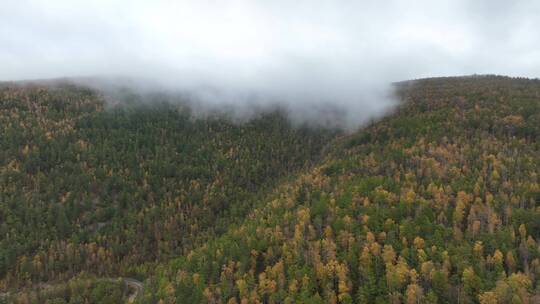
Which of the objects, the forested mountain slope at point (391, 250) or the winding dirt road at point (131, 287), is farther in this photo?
the winding dirt road at point (131, 287)

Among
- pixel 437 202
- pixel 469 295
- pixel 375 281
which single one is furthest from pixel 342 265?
pixel 437 202

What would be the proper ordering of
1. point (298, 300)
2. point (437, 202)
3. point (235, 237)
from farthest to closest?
point (235, 237) → point (437, 202) → point (298, 300)

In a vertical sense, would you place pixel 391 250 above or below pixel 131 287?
above

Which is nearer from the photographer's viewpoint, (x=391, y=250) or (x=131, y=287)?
(x=391, y=250)

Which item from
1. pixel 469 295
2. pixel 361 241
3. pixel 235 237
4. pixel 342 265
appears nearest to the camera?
pixel 469 295

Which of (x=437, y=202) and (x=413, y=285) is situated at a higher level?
(x=437, y=202)

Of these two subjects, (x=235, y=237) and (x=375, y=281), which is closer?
(x=375, y=281)

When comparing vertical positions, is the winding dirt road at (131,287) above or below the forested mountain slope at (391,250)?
below

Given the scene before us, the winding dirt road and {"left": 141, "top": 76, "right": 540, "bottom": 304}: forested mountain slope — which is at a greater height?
{"left": 141, "top": 76, "right": 540, "bottom": 304}: forested mountain slope

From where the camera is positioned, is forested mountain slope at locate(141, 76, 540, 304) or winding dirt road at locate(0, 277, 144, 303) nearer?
forested mountain slope at locate(141, 76, 540, 304)

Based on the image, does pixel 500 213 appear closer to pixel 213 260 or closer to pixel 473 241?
pixel 473 241

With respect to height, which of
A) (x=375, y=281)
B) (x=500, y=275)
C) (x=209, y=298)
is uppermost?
(x=500, y=275)
